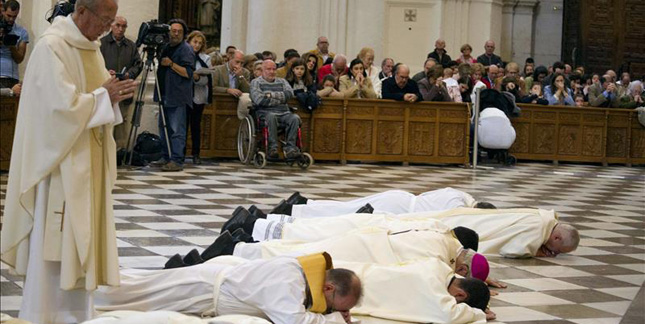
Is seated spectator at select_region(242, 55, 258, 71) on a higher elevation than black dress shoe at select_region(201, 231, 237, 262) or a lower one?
higher

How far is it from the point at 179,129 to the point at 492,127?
5.65 metres

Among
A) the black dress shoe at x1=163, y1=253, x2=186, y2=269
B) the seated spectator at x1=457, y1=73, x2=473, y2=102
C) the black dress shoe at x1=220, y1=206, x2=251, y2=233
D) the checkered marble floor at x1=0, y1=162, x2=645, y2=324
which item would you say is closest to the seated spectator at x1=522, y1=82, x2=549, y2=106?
the checkered marble floor at x1=0, y1=162, x2=645, y2=324

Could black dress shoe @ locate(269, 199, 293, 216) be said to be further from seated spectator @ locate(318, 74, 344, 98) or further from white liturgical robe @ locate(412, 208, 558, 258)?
seated spectator @ locate(318, 74, 344, 98)

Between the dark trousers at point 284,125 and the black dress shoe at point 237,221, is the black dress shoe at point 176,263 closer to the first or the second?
the black dress shoe at point 237,221

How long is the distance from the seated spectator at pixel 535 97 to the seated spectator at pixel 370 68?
8.64ft

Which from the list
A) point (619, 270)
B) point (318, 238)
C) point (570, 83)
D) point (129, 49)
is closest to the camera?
point (318, 238)

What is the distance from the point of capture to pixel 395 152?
57.5ft

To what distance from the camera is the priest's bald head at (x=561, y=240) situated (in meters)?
8.98

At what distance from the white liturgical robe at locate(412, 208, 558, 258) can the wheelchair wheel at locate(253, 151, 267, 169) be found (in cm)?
660

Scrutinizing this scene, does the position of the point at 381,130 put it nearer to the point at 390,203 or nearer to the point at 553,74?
the point at 553,74

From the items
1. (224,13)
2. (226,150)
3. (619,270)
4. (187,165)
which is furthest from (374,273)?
(224,13)

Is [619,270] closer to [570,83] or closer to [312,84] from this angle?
[312,84]

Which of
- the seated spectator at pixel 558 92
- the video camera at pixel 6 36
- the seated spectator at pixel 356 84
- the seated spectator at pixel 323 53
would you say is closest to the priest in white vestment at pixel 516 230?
the video camera at pixel 6 36

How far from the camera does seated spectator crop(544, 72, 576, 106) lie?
66.0ft
